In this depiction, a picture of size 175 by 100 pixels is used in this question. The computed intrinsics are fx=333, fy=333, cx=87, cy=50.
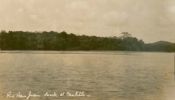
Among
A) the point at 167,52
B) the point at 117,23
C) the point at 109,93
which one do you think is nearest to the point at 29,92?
the point at 109,93

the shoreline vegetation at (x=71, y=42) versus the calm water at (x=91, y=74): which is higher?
the shoreline vegetation at (x=71, y=42)

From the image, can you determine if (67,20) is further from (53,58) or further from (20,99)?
(20,99)

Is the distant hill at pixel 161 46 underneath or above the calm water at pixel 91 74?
above

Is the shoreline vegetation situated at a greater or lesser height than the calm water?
greater

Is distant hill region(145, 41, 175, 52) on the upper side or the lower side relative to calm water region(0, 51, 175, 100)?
upper
